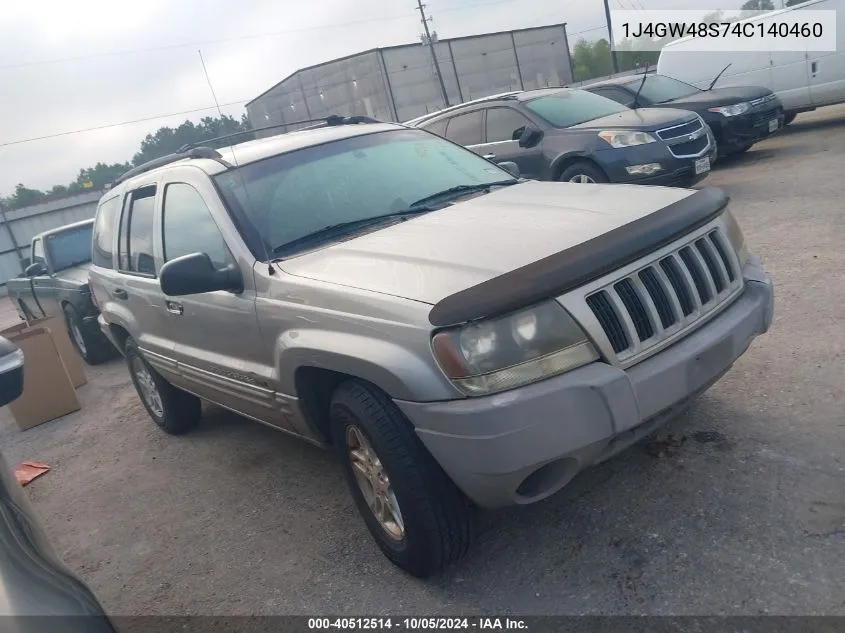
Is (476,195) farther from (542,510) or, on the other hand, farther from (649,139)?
(649,139)

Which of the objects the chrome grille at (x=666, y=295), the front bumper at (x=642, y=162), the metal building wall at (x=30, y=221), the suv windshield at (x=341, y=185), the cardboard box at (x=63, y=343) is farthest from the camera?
the metal building wall at (x=30, y=221)

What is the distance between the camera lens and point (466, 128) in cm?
934

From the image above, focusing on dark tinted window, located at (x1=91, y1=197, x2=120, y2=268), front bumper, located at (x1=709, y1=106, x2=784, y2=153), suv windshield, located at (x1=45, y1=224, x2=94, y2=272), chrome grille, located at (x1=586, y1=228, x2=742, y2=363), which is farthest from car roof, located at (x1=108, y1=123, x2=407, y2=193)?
front bumper, located at (x1=709, y1=106, x2=784, y2=153)

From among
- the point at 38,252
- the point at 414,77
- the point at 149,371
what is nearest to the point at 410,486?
the point at 149,371

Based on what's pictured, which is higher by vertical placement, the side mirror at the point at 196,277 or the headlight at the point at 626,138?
the side mirror at the point at 196,277

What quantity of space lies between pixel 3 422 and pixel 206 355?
15.0 feet

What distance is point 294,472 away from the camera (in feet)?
13.4

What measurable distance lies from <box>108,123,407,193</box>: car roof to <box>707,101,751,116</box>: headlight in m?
7.73

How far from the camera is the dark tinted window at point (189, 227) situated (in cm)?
350

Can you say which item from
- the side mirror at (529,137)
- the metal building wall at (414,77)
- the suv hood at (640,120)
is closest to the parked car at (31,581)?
the side mirror at (529,137)

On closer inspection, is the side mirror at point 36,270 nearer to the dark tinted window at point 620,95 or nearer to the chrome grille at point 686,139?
the chrome grille at point 686,139

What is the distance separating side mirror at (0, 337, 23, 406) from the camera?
1.83 metres

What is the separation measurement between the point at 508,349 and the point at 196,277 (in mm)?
1540

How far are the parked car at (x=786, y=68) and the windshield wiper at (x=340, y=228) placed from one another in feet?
34.0
